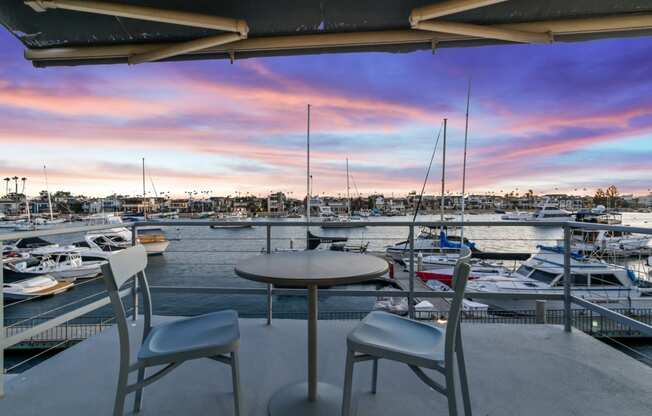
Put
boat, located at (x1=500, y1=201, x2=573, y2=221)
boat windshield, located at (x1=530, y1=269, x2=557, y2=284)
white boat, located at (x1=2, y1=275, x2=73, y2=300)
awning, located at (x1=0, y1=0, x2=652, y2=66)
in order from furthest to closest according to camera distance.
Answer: boat, located at (x1=500, y1=201, x2=573, y2=221), white boat, located at (x1=2, y1=275, x2=73, y2=300), boat windshield, located at (x1=530, y1=269, x2=557, y2=284), awning, located at (x1=0, y1=0, x2=652, y2=66)

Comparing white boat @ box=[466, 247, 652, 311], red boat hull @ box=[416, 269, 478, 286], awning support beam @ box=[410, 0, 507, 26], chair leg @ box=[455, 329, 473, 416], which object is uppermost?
awning support beam @ box=[410, 0, 507, 26]

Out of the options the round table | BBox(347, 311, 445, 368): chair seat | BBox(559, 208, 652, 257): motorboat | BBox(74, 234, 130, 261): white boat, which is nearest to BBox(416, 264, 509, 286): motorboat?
BBox(559, 208, 652, 257): motorboat

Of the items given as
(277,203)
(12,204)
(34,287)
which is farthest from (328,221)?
(12,204)

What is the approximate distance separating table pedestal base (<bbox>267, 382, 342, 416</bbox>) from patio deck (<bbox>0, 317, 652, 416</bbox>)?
2.5 inches

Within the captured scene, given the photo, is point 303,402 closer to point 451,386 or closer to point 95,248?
point 451,386

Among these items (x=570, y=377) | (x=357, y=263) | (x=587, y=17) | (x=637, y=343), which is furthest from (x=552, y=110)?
(x=357, y=263)

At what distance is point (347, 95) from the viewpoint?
7441 mm

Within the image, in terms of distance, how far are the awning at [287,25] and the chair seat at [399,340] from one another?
1.47 meters

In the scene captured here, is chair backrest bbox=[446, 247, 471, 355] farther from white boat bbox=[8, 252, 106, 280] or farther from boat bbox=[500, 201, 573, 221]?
boat bbox=[500, 201, 573, 221]

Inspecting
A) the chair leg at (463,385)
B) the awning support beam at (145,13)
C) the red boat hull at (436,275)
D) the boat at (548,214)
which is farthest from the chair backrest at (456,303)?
the boat at (548,214)

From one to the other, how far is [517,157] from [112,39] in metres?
13.0

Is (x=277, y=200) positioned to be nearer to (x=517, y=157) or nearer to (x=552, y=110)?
(x=517, y=157)

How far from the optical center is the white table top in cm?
106

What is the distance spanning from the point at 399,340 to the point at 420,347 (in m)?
0.08
